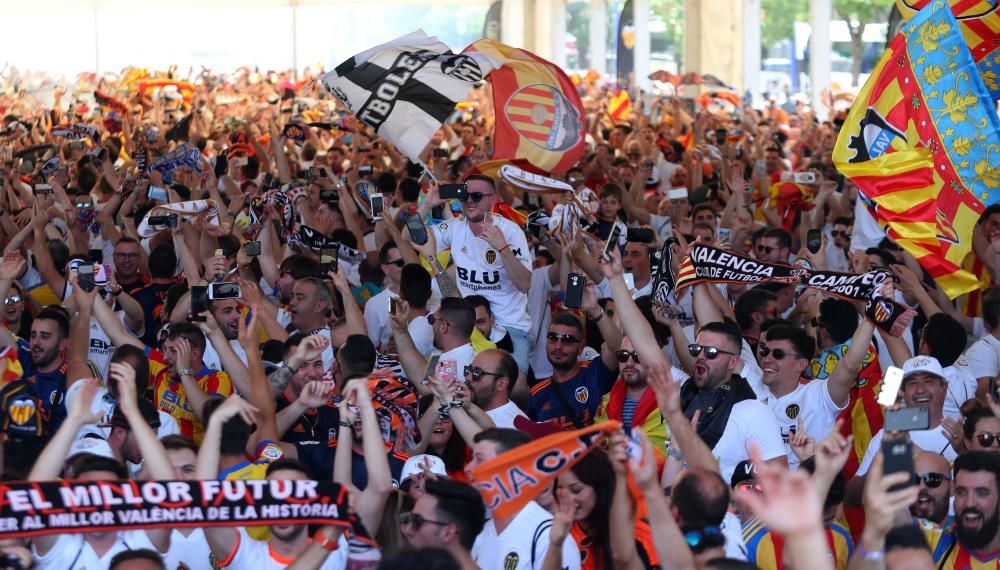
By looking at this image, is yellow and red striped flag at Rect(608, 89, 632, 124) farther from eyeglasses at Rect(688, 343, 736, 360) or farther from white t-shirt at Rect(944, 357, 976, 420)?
eyeglasses at Rect(688, 343, 736, 360)

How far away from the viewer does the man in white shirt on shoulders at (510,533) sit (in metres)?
5.20

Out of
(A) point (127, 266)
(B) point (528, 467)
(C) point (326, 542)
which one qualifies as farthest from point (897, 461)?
(A) point (127, 266)

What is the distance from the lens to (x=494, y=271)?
9.17 metres

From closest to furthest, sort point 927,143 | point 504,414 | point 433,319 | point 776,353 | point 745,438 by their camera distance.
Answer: point 745,438, point 504,414, point 776,353, point 433,319, point 927,143

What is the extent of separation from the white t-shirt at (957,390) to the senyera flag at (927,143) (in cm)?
95

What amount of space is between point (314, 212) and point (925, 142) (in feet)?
17.7

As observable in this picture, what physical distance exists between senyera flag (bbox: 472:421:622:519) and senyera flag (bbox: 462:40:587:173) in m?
7.14

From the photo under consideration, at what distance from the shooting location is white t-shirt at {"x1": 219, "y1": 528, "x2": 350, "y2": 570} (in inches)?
200

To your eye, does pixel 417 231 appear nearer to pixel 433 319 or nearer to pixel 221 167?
pixel 433 319

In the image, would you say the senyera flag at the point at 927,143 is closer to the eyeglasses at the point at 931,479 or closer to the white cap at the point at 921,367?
the white cap at the point at 921,367

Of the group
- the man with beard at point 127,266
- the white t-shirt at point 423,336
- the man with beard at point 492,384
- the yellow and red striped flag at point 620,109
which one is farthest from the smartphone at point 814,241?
the yellow and red striped flag at point 620,109

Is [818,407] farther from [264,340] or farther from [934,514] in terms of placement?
[264,340]

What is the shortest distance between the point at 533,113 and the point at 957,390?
5575 millimetres

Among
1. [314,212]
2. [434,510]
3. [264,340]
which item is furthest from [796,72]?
[434,510]
